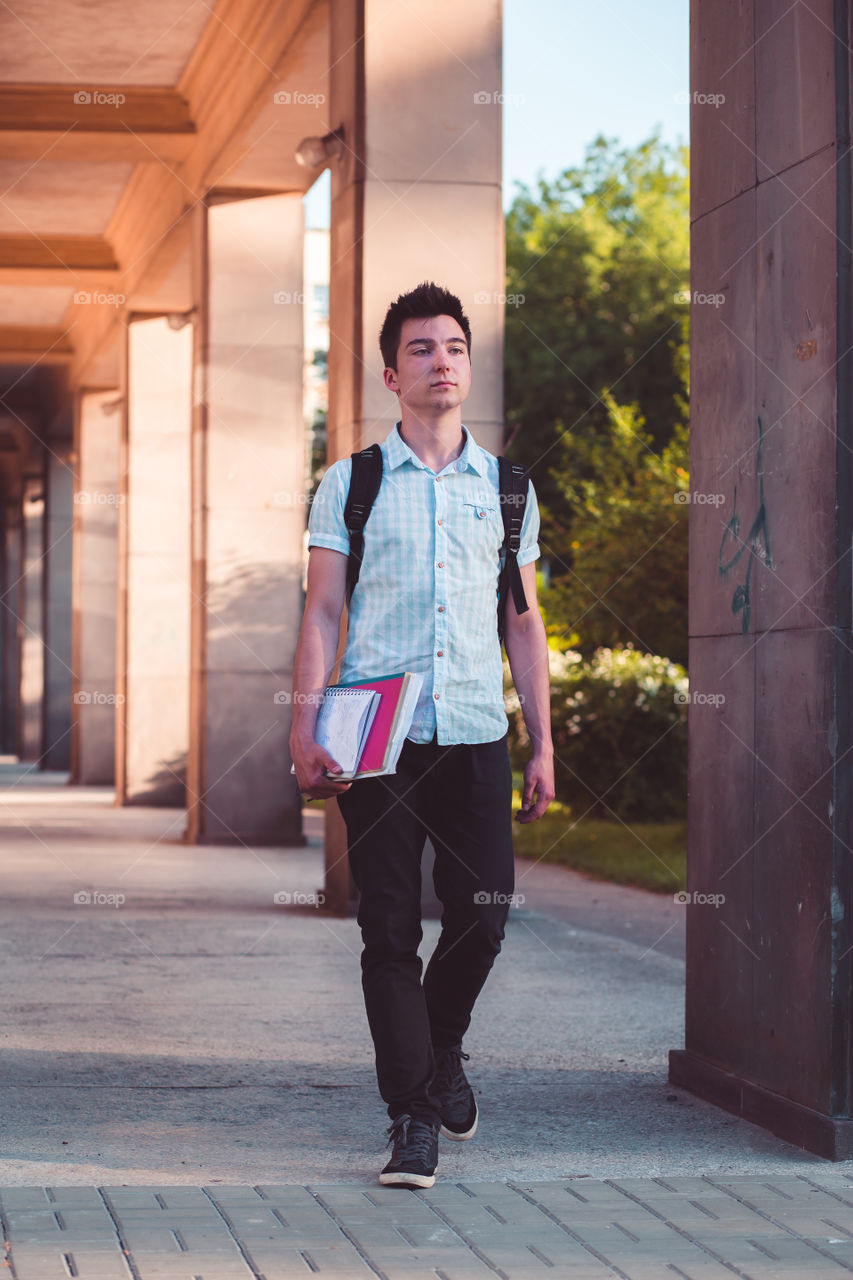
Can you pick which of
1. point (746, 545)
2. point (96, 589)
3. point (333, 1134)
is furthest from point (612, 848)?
point (96, 589)

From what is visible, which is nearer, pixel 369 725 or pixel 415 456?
pixel 369 725

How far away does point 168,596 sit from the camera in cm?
1970

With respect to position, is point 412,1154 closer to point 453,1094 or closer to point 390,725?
point 453,1094

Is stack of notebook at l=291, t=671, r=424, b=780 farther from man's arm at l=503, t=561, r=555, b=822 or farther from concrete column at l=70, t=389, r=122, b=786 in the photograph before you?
concrete column at l=70, t=389, r=122, b=786

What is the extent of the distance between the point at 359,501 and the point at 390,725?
23.5 inches

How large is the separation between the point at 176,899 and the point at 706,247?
6227 mm

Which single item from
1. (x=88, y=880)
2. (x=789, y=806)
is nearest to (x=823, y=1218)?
(x=789, y=806)

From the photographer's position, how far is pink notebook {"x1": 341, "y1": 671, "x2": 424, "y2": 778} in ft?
13.4

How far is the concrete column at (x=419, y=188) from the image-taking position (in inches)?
374

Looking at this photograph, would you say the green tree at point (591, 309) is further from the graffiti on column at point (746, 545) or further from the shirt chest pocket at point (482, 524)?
the shirt chest pocket at point (482, 524)

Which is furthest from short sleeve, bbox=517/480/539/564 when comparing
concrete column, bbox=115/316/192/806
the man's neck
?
concrete column, bbox=115/316/192/806

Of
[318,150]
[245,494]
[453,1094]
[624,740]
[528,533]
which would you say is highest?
[318,150]

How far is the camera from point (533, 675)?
4469 mm

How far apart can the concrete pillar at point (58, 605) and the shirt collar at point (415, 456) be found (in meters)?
26.3
